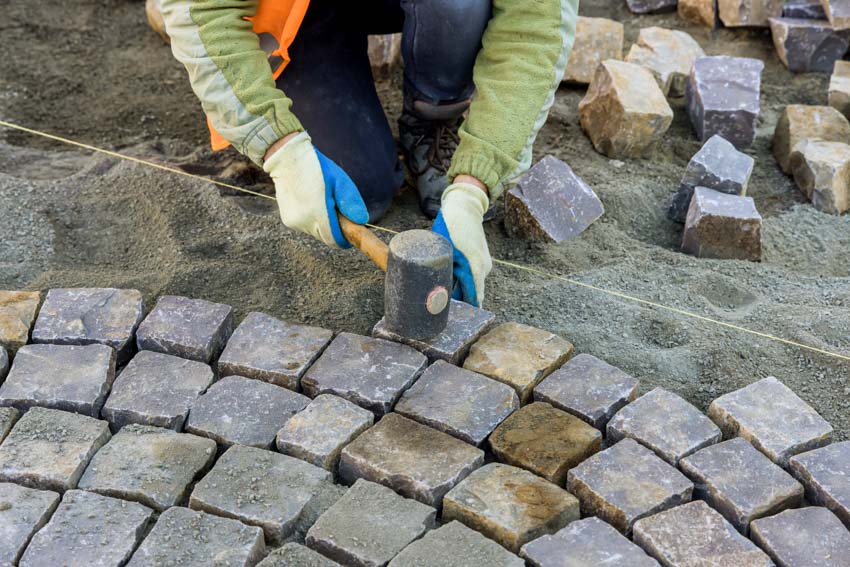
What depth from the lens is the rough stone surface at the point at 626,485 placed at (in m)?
2.30

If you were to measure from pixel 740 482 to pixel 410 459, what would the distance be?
81 cm

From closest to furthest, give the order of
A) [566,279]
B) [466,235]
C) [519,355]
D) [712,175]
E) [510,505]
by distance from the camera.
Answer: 1. [510,505]
2. [519,355]
3. [466,235]
4. [566,279]
5. [712,175]

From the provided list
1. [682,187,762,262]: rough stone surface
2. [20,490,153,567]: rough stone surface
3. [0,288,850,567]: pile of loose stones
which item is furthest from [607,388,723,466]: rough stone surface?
[20,490,153,567]: rough stone surface

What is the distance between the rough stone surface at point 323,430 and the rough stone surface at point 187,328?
414 mm

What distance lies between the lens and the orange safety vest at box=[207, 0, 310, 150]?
296 centimetres

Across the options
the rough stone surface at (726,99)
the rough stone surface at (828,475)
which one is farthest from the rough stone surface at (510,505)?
the rough stone surface at (726,99)

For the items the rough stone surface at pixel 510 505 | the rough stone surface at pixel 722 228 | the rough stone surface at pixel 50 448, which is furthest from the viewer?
the rough stone surface at pixel 722 228

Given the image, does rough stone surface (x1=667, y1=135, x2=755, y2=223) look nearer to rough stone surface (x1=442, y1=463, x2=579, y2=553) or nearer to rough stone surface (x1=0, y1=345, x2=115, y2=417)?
rough stone surface (x1=442, y1=463, x2=579, y2=553)

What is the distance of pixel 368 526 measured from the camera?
2.22 meters

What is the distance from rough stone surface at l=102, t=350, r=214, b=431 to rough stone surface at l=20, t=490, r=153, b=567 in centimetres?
30

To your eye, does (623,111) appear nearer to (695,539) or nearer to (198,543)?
(695,539)

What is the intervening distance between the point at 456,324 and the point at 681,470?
2.49 feet

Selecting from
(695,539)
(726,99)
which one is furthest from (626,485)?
(726,99)

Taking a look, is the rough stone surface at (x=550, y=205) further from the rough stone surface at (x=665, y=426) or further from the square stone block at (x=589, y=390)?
the rough stone surface at (x=665, y=426)
